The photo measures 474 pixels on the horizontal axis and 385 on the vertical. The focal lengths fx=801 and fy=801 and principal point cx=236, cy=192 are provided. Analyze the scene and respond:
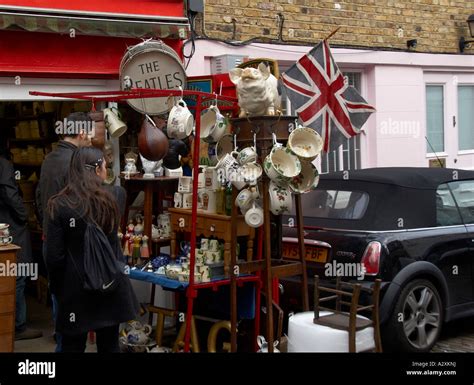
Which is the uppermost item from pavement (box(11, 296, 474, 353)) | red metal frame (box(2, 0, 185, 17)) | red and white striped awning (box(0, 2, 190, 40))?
red metal frame (box(2, 0, 185, 17))

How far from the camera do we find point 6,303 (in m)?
6.44

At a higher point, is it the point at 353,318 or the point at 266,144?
the point at 266,144

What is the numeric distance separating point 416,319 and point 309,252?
109 centimetres

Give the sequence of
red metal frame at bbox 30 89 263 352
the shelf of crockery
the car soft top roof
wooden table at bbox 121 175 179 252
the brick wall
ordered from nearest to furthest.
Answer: red metal frame at bbox 30 89 263 352
the shelf of crockery
wooden table at bbox 121 175 179 252
the car soft top roof
the brick wall

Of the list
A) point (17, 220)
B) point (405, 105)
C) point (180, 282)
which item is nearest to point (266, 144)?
point (180, 282)

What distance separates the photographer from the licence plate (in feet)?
22.7

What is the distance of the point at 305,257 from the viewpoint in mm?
6961

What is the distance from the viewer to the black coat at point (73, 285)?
5.05 m

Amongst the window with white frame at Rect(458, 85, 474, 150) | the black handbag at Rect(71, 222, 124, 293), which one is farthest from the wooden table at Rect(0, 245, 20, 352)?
the window with white frame at Rect(458, 85, 474, 150)

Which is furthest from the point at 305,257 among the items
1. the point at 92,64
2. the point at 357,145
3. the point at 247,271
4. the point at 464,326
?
the point at 357,145

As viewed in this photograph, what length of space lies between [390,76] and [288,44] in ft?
6.45

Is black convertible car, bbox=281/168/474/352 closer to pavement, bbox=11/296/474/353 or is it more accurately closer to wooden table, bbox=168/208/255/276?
pavement, bbox=11/296/474/353

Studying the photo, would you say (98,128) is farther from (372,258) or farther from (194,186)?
(372,258)

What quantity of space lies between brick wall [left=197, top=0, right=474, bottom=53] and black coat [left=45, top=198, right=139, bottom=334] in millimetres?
4513
